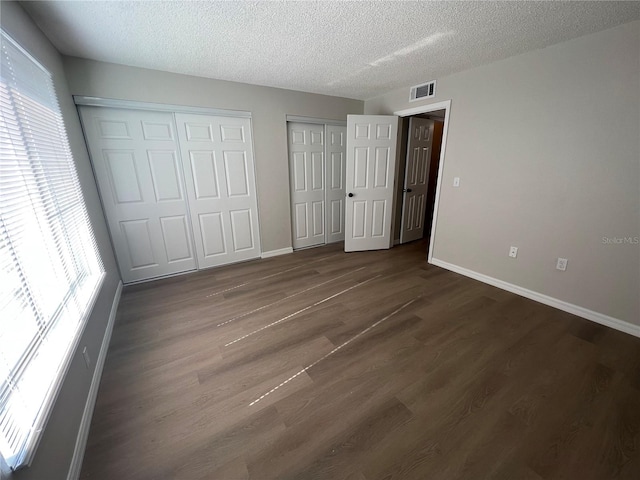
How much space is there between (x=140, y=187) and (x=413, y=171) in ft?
12.6

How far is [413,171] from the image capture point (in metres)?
4.04

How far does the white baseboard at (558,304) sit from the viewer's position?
2.05m

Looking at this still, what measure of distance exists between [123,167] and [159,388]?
7.71 ft

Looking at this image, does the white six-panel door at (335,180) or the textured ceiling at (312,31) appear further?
the white six-panel door at (335,180)

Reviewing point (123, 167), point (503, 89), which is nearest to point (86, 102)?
point (123, 167)

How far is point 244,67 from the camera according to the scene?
2.61 m

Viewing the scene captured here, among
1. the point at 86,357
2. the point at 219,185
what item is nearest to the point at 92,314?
the point at 86,357

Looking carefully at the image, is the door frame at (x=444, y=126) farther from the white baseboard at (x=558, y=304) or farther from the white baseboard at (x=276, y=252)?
the white baseboard at (x=276, y=252)

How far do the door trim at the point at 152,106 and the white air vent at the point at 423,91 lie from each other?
2175 mm

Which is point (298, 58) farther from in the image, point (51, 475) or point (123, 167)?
point (51, 475)

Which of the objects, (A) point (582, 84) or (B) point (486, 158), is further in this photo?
(B) point (486, 158)

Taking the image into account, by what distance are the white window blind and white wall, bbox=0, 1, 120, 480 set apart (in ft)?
0.32

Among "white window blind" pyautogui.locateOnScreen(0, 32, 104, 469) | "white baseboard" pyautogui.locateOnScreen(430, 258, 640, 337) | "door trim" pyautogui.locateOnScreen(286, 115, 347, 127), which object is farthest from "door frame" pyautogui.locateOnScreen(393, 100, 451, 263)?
"white window blind" pyautogui.locateOnScreen(0, 32, 104, 469)

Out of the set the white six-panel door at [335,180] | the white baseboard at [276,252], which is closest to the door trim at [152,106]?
the white six-panel door at [335,180]
